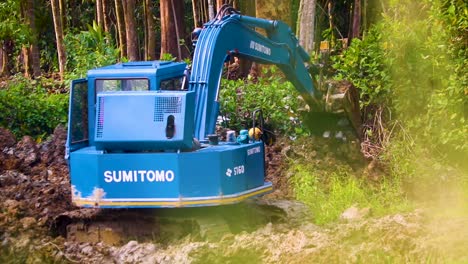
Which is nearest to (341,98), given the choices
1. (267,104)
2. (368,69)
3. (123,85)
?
(368,69)

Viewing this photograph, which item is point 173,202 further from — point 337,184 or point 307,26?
point 307,26

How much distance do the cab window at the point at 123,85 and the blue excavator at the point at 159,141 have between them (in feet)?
0.04

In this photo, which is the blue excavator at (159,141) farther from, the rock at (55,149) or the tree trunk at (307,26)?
the tree trunk at (307,26)

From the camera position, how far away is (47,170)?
15023 mm

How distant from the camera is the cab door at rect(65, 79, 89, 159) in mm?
10789

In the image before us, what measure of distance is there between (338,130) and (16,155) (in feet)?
19.3

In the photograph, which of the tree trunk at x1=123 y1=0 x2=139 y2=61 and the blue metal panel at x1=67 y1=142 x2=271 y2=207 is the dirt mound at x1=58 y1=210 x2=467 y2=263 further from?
the tree trunk at x1=123 y1=0 x2=139 y2=61

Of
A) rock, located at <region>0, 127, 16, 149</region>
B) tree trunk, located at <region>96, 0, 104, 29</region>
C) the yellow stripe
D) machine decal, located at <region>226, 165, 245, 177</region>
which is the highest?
tree trunk, located at <region>96, 0, 104, 29</region>

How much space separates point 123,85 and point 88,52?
42.5ft

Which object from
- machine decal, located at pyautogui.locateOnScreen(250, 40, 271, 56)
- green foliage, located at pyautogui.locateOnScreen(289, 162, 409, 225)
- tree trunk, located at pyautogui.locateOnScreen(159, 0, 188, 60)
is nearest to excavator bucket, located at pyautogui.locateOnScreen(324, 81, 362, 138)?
green foliage, located at pyautogui.locateOnScreen(289, 162, 409, 225)

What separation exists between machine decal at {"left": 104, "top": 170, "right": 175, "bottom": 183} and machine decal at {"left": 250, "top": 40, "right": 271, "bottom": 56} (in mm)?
2815

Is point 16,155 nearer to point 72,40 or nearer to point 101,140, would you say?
point 101,140

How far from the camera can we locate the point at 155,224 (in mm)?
10555

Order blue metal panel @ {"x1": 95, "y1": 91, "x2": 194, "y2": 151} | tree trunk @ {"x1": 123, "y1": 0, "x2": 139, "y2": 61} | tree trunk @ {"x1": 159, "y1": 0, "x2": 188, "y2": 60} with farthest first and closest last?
tree trunk @ {"x1": 159, "y1": 0, "x2": 188, "y2": 60} < tree trunk @ {"x1": 123, "y1": 0, "x2": 139, "y2": 61} < blue metal panel @ {"x1": 95, "y1": 91, "x2": 194, "y2": 151}
